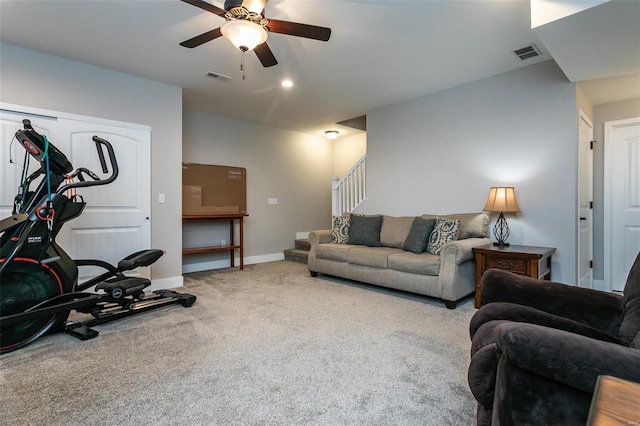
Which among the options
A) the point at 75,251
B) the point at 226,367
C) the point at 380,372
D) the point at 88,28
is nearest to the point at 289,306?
the point at 226,367

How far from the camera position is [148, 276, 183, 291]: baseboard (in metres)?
4.02

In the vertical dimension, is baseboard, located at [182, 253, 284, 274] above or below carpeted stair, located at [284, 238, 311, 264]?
below

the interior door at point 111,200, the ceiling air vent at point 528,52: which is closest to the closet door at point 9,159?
the interior door at point 111,200

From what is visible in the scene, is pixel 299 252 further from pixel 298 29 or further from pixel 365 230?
pixel 298 29

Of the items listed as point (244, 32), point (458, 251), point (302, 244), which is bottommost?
point (302, 244)

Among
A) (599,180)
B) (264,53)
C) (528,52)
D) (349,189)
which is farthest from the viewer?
(349,189)

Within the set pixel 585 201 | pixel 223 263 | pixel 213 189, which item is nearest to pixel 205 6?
pixel 213 189

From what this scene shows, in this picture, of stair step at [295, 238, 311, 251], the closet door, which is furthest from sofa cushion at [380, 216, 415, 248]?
the closet door

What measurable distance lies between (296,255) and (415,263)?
2.89 m

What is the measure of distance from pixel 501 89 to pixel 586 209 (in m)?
1.73

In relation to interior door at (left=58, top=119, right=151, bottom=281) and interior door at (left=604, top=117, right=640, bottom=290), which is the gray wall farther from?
interior door at (left=58, top=119, right=151, bottom=281)

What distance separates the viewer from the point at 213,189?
533 cm

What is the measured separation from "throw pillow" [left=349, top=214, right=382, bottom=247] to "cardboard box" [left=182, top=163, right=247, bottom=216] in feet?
7.04

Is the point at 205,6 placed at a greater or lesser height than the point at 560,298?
greater
